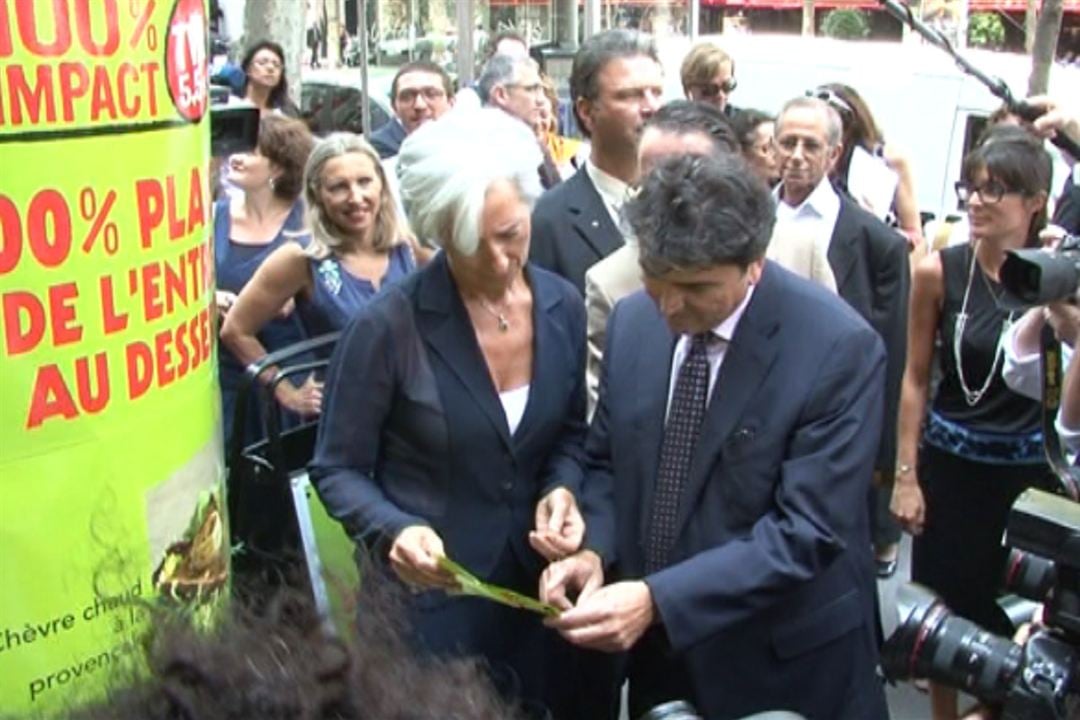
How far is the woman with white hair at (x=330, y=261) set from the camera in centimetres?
394

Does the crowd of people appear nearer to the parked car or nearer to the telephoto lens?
the telephoto lens

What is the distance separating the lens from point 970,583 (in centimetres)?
372

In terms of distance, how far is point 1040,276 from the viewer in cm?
247

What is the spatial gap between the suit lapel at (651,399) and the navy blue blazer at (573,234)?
1.02 m

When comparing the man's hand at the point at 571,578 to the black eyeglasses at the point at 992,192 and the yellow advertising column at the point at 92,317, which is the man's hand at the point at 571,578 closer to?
the yellow advertising column at the point at 92,317

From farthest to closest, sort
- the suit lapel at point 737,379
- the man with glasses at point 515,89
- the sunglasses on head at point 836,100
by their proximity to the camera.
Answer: the man with glasses at point 515,89 → the sunglasses on head at point 836,100 → the suit lapel at point 737,379

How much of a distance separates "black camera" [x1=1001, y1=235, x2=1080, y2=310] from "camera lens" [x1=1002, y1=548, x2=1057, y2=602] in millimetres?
644

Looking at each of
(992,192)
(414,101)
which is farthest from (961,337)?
(414,101)

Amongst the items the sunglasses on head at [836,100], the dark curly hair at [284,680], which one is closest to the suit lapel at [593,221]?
the sunglasses on head at [836,100]

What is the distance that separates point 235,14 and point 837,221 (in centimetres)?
1183

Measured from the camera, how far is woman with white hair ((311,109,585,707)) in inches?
101

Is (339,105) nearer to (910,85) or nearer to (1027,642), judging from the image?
(910,85)

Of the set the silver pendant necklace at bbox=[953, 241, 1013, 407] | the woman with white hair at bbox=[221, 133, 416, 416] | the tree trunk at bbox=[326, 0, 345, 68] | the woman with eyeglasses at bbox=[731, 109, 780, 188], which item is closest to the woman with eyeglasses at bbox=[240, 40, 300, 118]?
the woman with eyeglasses at bbox=[731, 109, 780, 188]

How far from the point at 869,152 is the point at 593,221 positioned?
2.51m
